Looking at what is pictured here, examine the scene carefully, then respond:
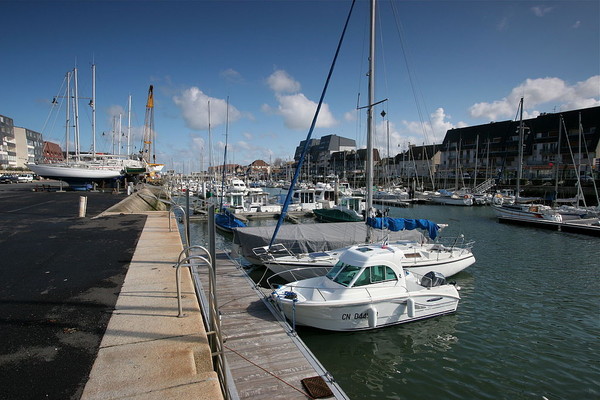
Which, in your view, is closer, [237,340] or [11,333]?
[11,333]

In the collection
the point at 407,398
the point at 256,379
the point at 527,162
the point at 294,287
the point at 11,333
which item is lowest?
the point at 407,398

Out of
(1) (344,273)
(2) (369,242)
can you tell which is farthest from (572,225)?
(1) (344,273)

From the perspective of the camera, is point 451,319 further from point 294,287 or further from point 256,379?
point 256,379

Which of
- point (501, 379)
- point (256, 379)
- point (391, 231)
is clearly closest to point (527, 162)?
point (391, 231)

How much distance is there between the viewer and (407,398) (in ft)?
24.5

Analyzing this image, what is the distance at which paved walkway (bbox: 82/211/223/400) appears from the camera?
13.4 ft

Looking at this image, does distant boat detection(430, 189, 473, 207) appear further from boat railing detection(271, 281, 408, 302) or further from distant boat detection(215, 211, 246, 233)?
boat railing detection(271, 281, 408, 302)

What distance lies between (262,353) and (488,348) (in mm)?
6857

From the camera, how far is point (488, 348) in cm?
962

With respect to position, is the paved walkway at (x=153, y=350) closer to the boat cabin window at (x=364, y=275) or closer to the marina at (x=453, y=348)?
the marina at (x=453, y=348)

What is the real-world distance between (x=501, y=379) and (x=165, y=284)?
28.7ft

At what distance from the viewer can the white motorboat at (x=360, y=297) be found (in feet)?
31.9

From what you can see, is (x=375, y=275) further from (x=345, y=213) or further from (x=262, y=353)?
(x=345, y=213)

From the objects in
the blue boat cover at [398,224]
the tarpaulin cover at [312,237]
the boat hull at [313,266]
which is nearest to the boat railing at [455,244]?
the blue boat cover at [398,224]
